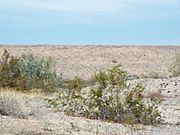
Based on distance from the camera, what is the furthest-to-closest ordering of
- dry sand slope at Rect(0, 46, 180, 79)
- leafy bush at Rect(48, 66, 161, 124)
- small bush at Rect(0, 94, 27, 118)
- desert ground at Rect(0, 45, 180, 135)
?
dry sand slope at Rect(0, 46, 180, 79), leafy bush at Rect(48, 66, 161, 124), small bush at Rect(0, 94, 27, 118), desert ground at Rect(0, 45, 180, 135)

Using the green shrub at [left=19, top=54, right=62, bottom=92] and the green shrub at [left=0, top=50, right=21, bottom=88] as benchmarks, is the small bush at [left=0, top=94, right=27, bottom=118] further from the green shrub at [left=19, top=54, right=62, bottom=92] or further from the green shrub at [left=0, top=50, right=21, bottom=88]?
the green shrub at [left=19, top=54, right=62, bottom=92]

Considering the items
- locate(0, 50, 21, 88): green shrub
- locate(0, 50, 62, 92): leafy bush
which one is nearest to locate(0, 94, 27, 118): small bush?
locate(0, 50, 62, 92): leafy bush

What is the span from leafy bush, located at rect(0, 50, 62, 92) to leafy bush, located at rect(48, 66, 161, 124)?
6.45 m

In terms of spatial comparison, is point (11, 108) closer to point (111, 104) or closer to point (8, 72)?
point (111, 104)

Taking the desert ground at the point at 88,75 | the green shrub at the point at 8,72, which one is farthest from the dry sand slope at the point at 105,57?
the green shrub at the point at 8,72

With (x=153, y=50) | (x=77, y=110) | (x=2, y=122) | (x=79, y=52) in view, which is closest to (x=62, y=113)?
Result: (x=77, y=110)

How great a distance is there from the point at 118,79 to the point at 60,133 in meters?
6.45

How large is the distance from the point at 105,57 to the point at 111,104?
51.9m

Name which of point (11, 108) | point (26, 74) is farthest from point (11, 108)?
point (26, 74)

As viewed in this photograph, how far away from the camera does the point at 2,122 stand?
1438 centimetres

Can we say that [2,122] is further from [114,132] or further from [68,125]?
[114,132]

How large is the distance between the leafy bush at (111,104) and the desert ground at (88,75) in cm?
72

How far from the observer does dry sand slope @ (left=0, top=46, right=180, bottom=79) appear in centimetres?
6462

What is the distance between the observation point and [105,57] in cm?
7188
